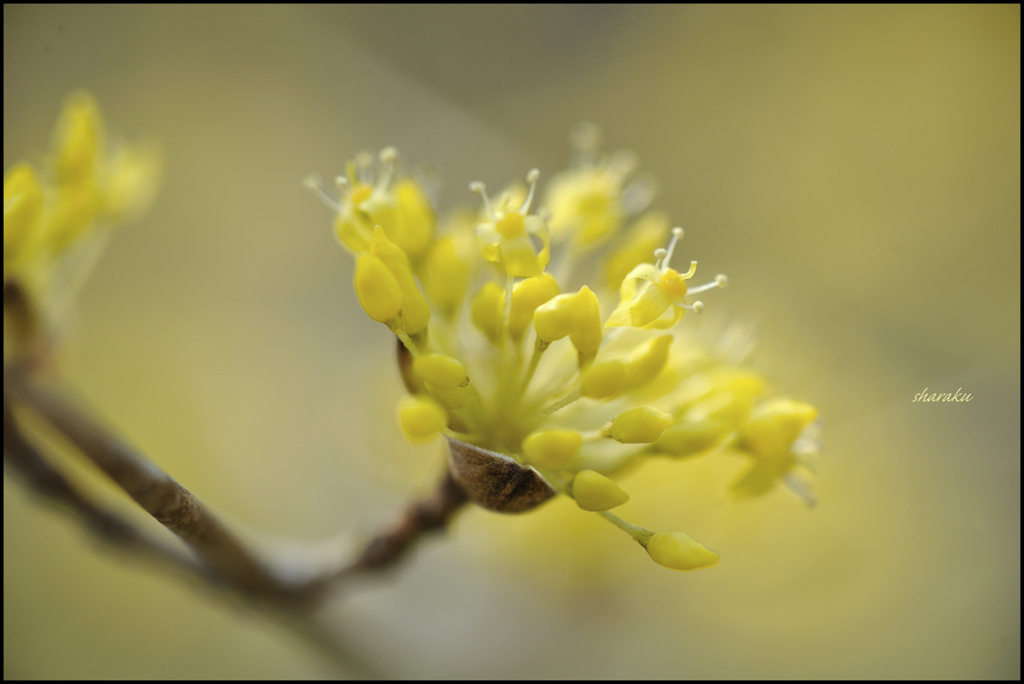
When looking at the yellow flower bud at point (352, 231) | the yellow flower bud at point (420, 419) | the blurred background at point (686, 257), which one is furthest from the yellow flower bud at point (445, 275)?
the blurred background at point (686, 257)

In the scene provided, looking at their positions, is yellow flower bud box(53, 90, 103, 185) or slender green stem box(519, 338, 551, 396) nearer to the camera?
slender green stem box(519, 338, 551, 396)

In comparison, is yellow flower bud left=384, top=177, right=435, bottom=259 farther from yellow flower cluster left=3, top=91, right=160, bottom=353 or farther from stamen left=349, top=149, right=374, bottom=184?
yellow flower cluster left=3, top=91, right=160, bottom=353

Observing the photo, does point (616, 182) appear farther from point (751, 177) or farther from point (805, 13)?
point (805, 13)

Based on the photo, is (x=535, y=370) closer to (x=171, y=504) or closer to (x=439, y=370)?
(x=439, y=370)

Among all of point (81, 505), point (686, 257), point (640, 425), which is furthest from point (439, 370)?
point (686, 257)

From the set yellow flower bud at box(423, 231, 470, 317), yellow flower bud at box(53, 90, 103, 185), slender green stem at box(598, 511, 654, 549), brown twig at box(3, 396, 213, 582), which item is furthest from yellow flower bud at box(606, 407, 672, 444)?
yellow flower bud at box(53, 90, 103, 185)

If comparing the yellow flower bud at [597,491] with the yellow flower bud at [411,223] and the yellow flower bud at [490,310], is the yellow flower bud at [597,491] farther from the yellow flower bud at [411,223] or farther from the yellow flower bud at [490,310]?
the yellow flower bud at [411,223]

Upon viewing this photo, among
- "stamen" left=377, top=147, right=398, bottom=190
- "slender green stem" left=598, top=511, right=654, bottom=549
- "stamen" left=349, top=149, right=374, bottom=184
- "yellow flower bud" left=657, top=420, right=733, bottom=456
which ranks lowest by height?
"slender green stem" left=598, top=511, right=654, bottom=549
